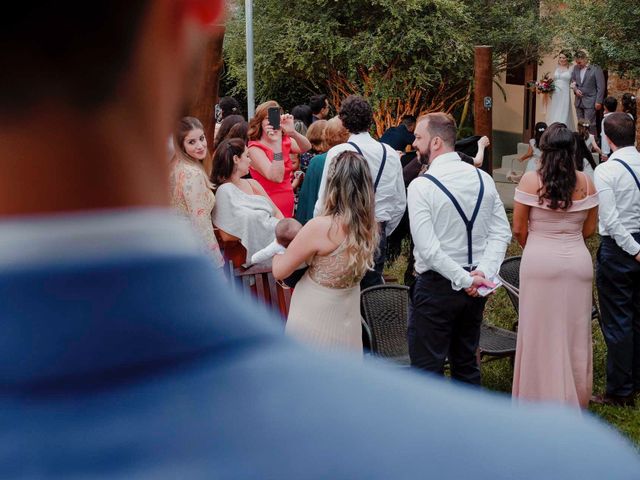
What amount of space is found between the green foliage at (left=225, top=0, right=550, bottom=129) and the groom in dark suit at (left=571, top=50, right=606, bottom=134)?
1760 mm

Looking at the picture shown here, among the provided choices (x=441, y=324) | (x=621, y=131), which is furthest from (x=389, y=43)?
(x=441, y=324)

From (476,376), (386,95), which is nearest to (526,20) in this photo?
(386,95)

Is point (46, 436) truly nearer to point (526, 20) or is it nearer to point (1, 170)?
point (1, 170)

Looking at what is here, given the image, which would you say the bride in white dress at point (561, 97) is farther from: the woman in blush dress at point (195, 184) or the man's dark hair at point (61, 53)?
the man's dark hair at point (61, 53)

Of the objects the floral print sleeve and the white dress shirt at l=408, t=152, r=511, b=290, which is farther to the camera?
the floral print sleeve

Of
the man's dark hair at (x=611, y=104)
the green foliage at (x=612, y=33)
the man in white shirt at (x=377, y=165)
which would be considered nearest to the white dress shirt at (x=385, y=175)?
the man in white shirt at (x=377, y=165)

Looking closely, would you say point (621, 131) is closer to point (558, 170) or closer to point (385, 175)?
point (558, 170)

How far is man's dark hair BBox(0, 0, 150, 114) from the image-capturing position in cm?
63

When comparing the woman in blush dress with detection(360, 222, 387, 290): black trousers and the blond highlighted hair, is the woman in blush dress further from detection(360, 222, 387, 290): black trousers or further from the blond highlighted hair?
detection(360, 222, 387, 290): black trousers

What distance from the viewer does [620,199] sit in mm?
6195

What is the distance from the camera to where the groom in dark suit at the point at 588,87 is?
55.4 feet

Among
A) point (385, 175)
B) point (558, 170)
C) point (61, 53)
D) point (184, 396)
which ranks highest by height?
point (61, 53)

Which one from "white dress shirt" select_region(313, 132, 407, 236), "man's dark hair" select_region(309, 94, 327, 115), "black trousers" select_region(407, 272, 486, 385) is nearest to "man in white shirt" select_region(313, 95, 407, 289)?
"white dress shirt" select_region(313, 132, 407, 236)

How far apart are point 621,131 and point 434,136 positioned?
1422mm
